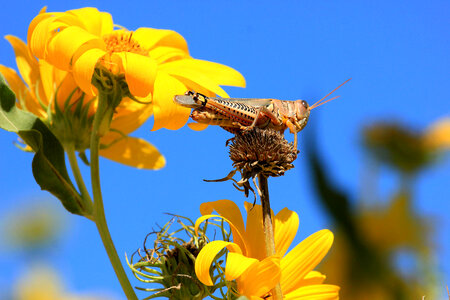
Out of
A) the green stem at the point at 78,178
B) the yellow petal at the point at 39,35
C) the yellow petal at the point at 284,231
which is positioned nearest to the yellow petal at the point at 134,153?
the green stem at the point at 78,178

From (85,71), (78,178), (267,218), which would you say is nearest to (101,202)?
(78,178)

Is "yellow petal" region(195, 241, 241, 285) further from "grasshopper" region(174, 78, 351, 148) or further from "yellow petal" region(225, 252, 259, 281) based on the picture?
"grasshopper" region(174, 78, 351, 148)

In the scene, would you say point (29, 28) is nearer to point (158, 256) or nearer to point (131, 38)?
point (131, 38)

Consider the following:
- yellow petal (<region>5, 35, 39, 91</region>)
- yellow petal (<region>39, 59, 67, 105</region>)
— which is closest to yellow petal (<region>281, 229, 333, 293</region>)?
yellow petal (<region>39, 59, 67, 105</region>)

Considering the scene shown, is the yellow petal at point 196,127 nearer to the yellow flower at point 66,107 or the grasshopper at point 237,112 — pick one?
the grasshopper at point 237,112

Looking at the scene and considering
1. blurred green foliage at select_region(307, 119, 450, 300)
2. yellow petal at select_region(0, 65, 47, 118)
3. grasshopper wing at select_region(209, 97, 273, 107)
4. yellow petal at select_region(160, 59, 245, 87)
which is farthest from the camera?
yellow petal at select_region(0, 65, 47, 118)

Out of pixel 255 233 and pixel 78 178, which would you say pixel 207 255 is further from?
pixel 78 178
